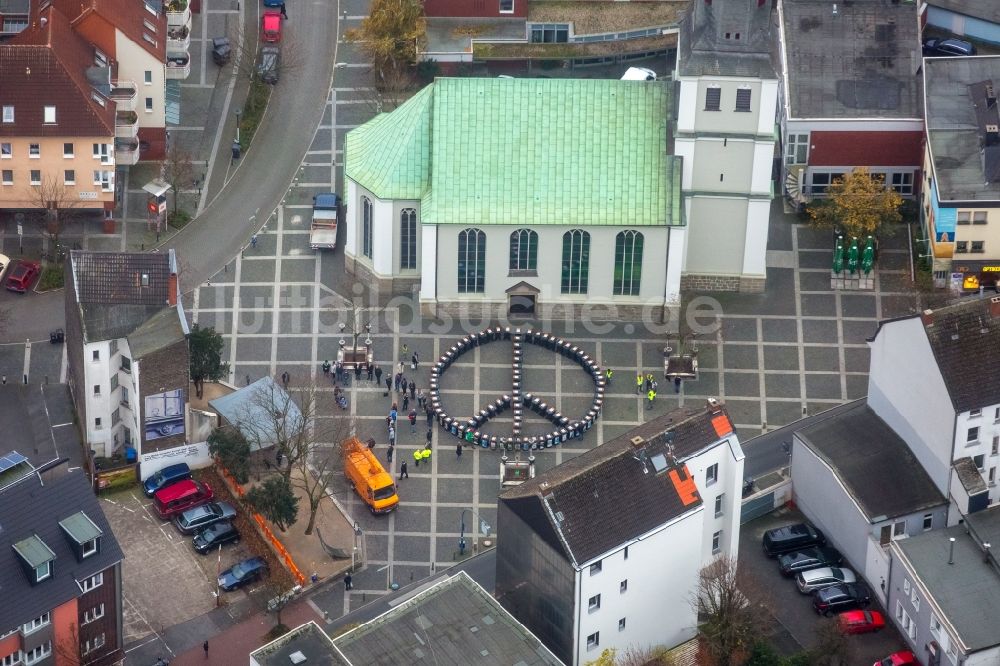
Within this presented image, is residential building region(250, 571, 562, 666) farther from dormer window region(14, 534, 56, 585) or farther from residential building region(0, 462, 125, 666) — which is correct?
dormer window region(14, 534, 56, 585)

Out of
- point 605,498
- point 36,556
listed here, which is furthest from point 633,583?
point 36,556

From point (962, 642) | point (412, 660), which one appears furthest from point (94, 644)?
point (962, 642)

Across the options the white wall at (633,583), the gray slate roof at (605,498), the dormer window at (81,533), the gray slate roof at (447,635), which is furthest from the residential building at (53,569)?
the white wall at (633,583)

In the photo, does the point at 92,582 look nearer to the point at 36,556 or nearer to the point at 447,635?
the point at 36,556

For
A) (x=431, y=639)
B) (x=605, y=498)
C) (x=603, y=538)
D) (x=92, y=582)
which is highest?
(x=605, y=498)

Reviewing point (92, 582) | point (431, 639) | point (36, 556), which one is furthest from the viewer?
point (92, 582)

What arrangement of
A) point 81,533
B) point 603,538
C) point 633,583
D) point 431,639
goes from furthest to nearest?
point 633,583, point 81,533, point 603,538, point 431,639
